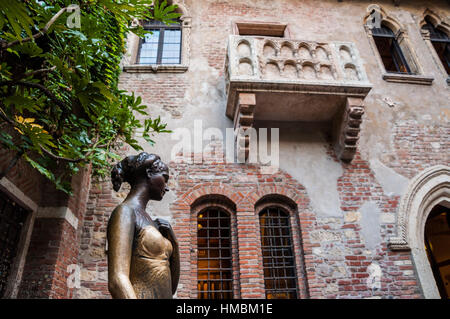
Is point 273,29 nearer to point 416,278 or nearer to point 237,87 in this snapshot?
point 237,87

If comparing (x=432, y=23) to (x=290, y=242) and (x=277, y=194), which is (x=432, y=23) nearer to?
(x=277, y=194)

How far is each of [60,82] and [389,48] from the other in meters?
8.27

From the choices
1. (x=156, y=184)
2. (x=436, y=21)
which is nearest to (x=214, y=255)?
(x=156, y=184)

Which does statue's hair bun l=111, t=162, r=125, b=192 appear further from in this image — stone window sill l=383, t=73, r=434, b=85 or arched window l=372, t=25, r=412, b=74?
arched window l=372, t=25, r=412, b=74

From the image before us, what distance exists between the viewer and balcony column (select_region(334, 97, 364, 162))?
5.77 metres

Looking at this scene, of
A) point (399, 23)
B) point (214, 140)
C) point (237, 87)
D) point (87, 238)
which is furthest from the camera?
point (399, 23)

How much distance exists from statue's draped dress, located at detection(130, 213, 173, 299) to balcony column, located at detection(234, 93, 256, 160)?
12.9ft

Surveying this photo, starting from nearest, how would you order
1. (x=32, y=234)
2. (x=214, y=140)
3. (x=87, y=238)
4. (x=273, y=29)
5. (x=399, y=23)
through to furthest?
(x=32, y=234), (x=87, y=238), (x=214, y=140), (x=273, y=29), (x=399, y=23)

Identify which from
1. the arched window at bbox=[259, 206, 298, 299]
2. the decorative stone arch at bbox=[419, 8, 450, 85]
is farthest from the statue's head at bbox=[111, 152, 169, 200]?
the decorative stone arch at bbox=[419, 8, 450, 85]

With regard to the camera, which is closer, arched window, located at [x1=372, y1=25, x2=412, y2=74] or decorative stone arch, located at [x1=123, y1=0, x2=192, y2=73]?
decorative stone arch, located at [x1=123, y1=0, x2=192, y2=73]

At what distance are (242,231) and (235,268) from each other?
0.63m

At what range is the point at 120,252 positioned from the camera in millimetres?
1766

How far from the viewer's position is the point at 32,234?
14.9 ft

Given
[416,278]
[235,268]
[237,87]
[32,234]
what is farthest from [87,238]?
[416,278]
